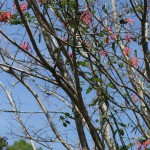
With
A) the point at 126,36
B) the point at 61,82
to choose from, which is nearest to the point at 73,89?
the point at 61,82

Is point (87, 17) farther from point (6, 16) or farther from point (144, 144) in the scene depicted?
point (144, 144)

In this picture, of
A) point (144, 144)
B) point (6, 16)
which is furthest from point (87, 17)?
point (144, 144)

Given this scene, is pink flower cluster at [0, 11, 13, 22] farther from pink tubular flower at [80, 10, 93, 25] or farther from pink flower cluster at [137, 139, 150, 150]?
pink flower cluster at [137, 139, 150, 150]

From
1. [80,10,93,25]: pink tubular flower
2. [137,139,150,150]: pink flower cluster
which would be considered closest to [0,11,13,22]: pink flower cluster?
[80,10,93,25]: pink tubular flower

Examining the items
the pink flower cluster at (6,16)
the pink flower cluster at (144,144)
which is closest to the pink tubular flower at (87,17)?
the pink flower cluster at (6,16)

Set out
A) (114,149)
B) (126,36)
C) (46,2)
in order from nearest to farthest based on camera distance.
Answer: (46,2), (114,149), (126,36)

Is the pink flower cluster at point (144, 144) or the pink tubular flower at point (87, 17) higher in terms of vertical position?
the pink tubular flower at point (87, 17)

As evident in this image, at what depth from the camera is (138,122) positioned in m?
3.86

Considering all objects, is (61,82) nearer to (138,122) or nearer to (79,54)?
(79,54)

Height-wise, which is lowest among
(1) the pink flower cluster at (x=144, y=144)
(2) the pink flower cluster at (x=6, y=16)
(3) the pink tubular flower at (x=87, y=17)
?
(1) the pink flower cluster at (x=144, y=144)

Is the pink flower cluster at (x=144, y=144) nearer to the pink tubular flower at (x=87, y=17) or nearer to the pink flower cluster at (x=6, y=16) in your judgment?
the pink tubular flower at (x=87, y=17)

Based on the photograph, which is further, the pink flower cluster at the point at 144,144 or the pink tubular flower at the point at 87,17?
the pink flower cluster at the point at 144,144

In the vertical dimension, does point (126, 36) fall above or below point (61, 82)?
above

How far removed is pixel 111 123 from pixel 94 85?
1.45 ft
